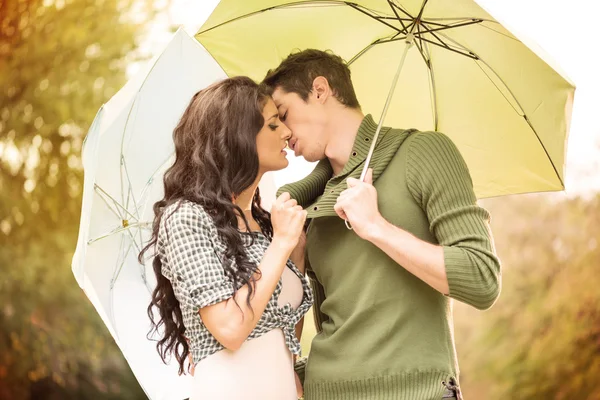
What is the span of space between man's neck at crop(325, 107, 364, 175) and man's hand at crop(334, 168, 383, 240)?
0.92 ft

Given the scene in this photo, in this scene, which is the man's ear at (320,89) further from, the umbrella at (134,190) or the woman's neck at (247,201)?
the umbrella at (134,190)

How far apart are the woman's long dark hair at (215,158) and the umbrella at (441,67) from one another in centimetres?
32

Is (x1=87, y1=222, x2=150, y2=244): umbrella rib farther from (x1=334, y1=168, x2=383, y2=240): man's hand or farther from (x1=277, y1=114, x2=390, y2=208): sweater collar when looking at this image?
(x1=334, y1=168, x2=383, y2=240): man's hand

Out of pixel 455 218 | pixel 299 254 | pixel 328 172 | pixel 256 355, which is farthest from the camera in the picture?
pixel 328 172

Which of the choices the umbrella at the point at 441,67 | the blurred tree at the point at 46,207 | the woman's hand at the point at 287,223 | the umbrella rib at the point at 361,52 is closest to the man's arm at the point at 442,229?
the woman's hand at the point at 287,223

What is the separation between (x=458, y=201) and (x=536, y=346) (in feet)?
14.8

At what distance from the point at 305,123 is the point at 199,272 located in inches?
23.6

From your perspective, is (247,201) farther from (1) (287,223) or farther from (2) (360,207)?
(2) (360,207)

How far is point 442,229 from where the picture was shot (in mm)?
1825

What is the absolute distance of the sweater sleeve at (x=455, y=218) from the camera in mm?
1771

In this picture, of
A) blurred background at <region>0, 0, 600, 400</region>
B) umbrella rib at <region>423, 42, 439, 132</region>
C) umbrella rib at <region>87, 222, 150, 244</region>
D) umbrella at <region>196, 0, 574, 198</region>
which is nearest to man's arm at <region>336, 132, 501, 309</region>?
umbrella at <region>196, 0, 574, 198</region>

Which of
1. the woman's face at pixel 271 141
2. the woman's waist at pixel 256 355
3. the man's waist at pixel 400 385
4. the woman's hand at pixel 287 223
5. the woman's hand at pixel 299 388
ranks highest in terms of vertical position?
the woman's face at pixel 271 141

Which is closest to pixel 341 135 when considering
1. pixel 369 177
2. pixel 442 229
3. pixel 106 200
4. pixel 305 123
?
pixel 305 123

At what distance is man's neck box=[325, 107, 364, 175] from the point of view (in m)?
2.19
